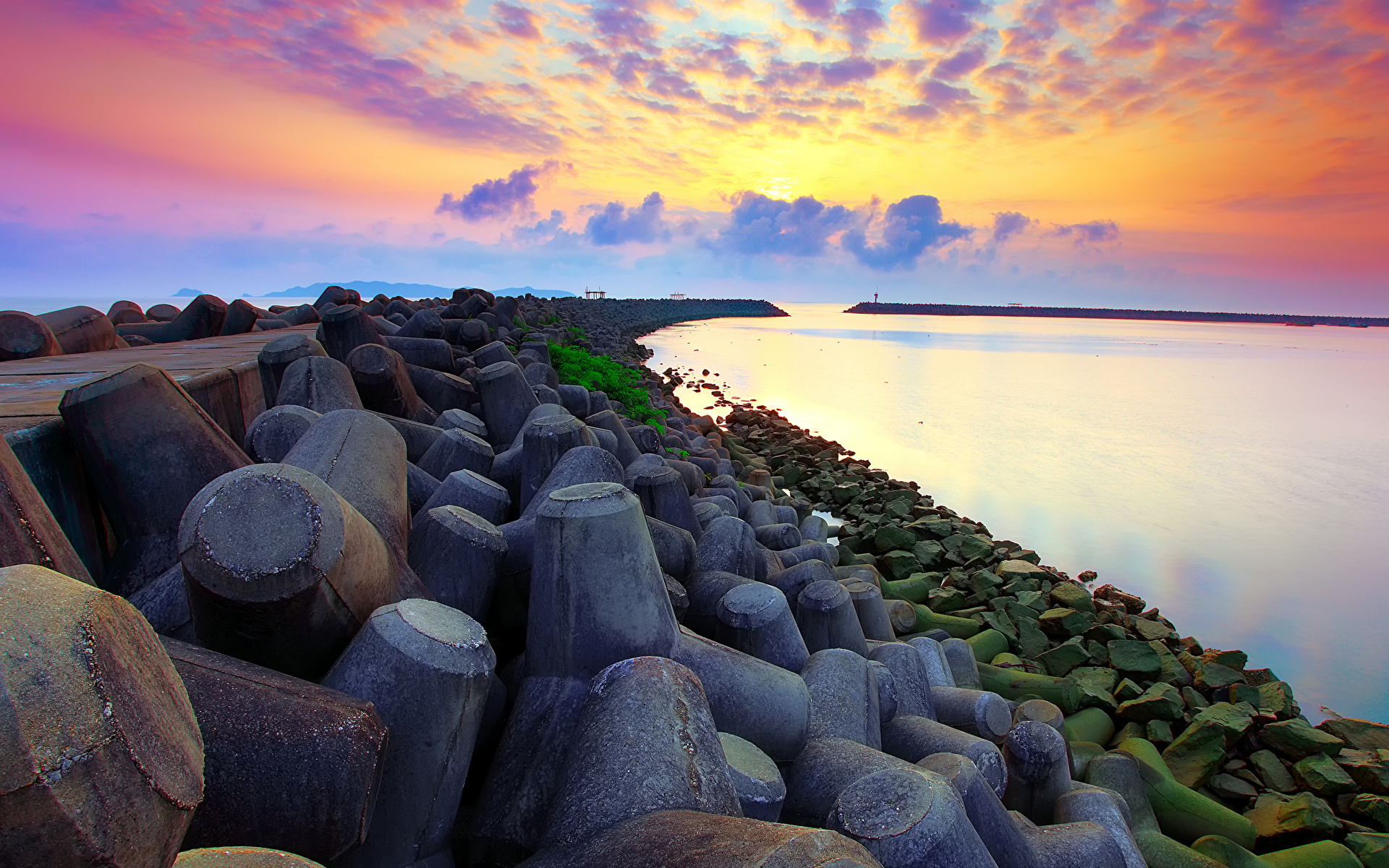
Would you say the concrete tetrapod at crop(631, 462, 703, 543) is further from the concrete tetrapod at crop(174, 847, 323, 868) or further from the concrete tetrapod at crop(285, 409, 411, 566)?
the concrete tetrapod at crop(174, 847, 323, 868)

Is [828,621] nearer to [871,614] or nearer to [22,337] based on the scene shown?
[871,614]

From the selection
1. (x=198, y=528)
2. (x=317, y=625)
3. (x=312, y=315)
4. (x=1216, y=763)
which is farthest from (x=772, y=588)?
(x=312, y=315)

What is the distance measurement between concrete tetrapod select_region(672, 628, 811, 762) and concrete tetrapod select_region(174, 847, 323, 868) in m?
1.19

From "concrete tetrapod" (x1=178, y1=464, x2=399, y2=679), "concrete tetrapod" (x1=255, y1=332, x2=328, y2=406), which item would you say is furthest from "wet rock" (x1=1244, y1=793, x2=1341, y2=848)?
"concrete tetrapod" (x1=255, y1=332, x2=328, y2=406)

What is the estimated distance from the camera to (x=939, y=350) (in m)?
32.0

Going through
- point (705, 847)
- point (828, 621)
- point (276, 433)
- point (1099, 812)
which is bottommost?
point (1099, 812)

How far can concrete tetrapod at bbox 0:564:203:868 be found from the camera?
81cm

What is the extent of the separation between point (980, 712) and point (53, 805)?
2931mm

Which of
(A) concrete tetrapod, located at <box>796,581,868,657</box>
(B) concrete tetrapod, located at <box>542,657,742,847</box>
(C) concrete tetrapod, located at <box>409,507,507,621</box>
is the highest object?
(C) concrete tetrapod, located at <box>409,507,507,621</box>

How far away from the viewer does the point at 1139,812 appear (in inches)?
126

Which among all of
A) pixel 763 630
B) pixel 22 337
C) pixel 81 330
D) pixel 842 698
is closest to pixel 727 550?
pixel 763 630

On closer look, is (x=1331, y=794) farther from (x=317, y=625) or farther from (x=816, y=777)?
(x=317, y=625)

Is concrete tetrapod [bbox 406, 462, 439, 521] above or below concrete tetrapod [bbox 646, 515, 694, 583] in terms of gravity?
above

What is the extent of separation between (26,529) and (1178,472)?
12.4 m
